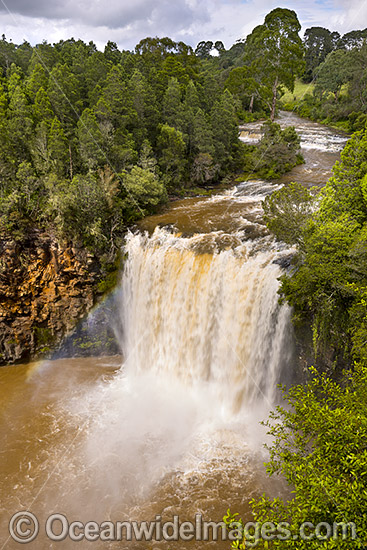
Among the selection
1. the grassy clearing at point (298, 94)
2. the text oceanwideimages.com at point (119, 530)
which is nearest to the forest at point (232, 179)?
the text oceanwideimages.com at point (119, 530)

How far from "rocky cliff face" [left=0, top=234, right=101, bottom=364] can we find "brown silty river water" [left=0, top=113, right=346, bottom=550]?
1.62 meters

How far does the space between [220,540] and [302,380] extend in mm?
6635

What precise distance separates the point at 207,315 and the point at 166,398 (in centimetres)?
476

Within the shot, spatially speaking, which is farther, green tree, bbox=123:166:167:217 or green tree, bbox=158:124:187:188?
green tree, bbox=158:124:187:188

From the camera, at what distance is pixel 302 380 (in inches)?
569

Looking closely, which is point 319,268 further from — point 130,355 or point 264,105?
point 264,105

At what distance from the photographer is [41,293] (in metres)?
20.2

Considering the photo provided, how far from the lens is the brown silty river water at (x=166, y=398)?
12547 mm

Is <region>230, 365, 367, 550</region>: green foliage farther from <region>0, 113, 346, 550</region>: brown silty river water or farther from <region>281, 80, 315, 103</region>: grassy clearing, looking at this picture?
<region>281, 80, 315, 103</region>: grassy clearing

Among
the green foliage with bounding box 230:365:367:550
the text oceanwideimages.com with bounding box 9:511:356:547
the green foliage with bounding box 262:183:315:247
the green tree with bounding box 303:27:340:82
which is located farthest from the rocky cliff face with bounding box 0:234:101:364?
the green tree with bounding box 303:27:340:82

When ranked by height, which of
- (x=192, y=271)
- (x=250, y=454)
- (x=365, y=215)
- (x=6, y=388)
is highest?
(x=365, y=215)

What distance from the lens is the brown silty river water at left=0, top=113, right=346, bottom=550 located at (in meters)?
12.5

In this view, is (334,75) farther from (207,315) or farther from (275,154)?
(207,315)

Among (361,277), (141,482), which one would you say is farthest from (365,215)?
(141,482)
